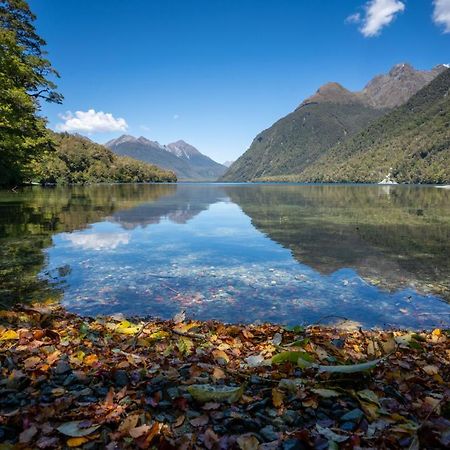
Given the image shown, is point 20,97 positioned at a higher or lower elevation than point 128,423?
higher

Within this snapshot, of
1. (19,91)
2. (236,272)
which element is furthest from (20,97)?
(236,272)

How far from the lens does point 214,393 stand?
5984mm

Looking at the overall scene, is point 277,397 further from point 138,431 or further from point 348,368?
point 138,431

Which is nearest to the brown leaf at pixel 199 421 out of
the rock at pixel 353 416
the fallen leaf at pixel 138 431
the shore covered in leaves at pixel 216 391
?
the shore covered in leaves at pixel 216 391

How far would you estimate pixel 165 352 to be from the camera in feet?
26.7

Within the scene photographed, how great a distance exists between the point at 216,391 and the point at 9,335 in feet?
17.9

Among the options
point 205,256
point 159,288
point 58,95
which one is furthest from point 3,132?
point 159,288

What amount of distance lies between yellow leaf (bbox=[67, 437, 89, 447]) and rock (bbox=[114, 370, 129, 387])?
1.58 m

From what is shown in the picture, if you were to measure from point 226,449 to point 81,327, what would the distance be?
6020mm

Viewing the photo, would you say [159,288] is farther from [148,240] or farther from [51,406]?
[148,240]

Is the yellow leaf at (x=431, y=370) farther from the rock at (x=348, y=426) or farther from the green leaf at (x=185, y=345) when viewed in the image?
the green leaf at (x=185, y=345)

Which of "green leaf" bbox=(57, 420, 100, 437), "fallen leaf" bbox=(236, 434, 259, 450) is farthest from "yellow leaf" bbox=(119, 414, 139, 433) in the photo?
"fallen leaf" bbox=(236, 434, 259, 450)

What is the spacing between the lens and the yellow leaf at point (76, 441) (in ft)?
15.9

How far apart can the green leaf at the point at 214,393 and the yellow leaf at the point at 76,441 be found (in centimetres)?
172
